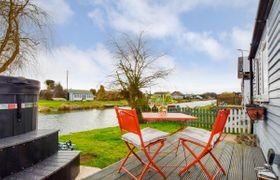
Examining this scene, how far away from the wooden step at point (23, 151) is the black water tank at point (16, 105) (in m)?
0.12

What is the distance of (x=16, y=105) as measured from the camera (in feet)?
10.2

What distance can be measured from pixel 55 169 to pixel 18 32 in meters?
4.45

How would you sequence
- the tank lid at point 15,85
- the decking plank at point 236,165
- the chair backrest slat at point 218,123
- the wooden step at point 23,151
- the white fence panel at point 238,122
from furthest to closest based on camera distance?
the white fence panel at point 238,122 → the decking plank at point 236,165 → the chair backrest slat at point 218,123 → the tank lid at point 15,85 → the wooden step at point 23,151

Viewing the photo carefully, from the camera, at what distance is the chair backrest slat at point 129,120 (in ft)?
9.66

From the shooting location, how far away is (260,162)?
4203mm

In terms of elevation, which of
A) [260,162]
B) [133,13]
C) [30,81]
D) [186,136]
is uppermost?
[133,13]

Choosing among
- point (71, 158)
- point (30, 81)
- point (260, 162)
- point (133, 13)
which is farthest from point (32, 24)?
point (133, 13)

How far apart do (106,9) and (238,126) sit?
8.42 metres

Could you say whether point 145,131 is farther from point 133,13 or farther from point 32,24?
point 133,13

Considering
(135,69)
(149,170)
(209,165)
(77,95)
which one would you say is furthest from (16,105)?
(77,95)

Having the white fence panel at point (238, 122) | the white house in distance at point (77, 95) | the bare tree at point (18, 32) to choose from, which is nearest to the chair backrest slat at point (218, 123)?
the bare tree at point (18, 32)

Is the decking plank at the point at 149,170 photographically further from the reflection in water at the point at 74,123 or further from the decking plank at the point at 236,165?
the reflection in water at the point at 74,123

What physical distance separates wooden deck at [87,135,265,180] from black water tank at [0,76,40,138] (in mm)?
1101

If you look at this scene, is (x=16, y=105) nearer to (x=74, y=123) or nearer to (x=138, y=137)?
(x=138, y=137)
